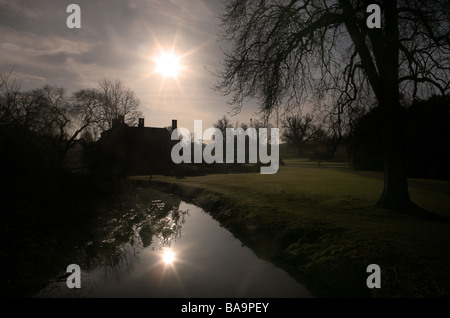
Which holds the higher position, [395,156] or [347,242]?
[395,156]

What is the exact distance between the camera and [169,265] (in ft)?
25.1

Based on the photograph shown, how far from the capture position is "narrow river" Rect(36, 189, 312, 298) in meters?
6.04

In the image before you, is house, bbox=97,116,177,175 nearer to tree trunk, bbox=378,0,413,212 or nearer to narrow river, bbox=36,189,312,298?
narrow river, bbox=36,189,312,298

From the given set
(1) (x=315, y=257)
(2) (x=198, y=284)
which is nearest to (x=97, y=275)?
(2) (x=198, y=284)

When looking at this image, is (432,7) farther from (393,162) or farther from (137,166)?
(137,166)

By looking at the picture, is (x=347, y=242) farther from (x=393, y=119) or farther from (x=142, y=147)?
(x=142, y=147)

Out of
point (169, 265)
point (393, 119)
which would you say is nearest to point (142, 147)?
point (169, 265)

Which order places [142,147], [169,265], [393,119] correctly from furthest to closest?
1. [142,147]
2. [393,119]
3. [169,265]

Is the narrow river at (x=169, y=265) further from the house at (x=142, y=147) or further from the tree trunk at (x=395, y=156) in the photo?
the house at (x=142, y=147)

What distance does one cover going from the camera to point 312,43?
11492mm

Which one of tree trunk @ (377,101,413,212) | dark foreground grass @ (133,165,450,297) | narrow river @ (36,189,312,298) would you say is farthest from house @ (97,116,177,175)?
tree trunk @ (377,101,413,212)

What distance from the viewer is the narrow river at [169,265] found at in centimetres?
604

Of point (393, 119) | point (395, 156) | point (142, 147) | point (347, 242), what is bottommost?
→ point (347, 242)
